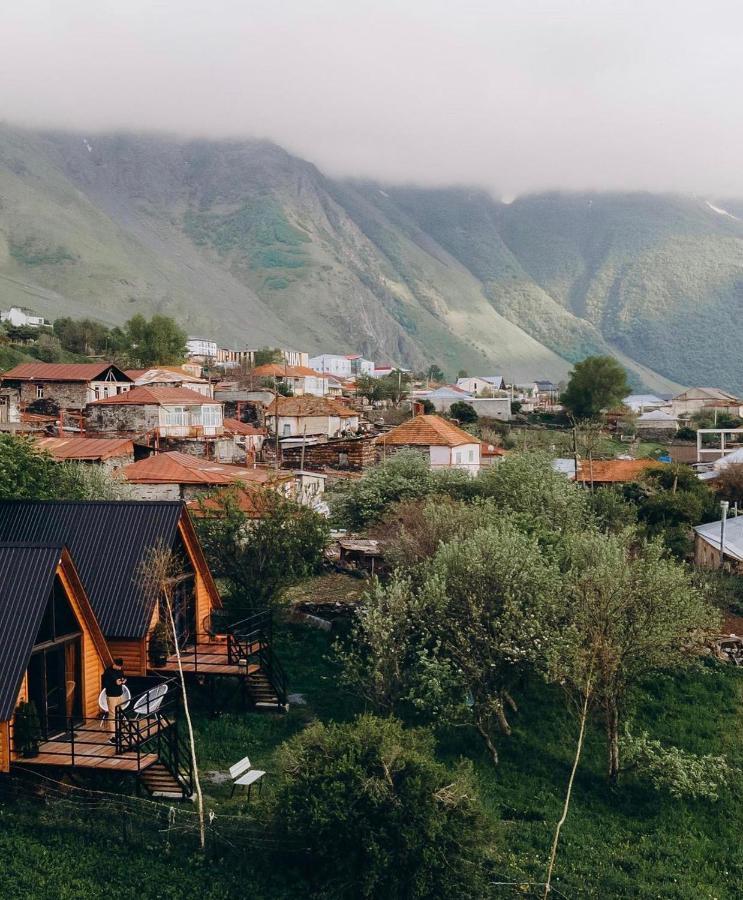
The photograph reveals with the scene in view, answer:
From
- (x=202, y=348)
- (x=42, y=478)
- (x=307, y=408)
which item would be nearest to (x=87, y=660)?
(x=42, y=478)

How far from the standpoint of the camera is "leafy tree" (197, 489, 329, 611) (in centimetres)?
2795

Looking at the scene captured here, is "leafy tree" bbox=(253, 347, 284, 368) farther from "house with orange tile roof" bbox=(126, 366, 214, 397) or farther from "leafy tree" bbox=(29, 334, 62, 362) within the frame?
"house with orange tile roof" bbox=(126, 366, 214, 397)

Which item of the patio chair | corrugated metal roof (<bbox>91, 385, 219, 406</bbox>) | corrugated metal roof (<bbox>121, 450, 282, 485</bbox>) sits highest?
corrugated metal roof (<bbox>91, 385, 219, 406</bbox>)

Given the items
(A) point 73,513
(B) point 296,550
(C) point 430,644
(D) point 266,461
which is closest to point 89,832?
(A) point 73,513

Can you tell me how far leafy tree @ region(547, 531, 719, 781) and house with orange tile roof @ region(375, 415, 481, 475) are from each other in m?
33.7

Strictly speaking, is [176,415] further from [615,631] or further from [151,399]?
[615,631]

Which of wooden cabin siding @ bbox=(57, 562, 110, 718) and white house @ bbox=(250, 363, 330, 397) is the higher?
white house @ bbox=(250, 363, 330, 397)

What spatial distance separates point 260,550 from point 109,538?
6678 mm

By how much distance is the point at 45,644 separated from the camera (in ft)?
59.6

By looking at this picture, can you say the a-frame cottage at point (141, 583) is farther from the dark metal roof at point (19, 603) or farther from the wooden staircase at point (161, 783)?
the wooden staircase at point (161, 783)

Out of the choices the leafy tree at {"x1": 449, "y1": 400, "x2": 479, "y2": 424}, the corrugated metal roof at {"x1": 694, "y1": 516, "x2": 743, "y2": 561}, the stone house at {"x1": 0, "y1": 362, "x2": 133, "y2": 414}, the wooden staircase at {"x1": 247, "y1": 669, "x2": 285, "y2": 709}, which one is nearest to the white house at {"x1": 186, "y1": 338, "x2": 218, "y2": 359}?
the leafy tree at {"x1": 449, "y1": 400, "x2": 479, "y2": 424}

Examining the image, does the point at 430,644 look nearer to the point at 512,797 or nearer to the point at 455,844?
the point at 512,797

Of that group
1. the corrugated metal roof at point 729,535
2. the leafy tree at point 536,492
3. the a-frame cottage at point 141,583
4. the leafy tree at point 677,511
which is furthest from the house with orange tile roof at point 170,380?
the a-frame cottage at point 141,583

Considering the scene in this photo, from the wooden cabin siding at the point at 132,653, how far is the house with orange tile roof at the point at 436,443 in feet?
119
